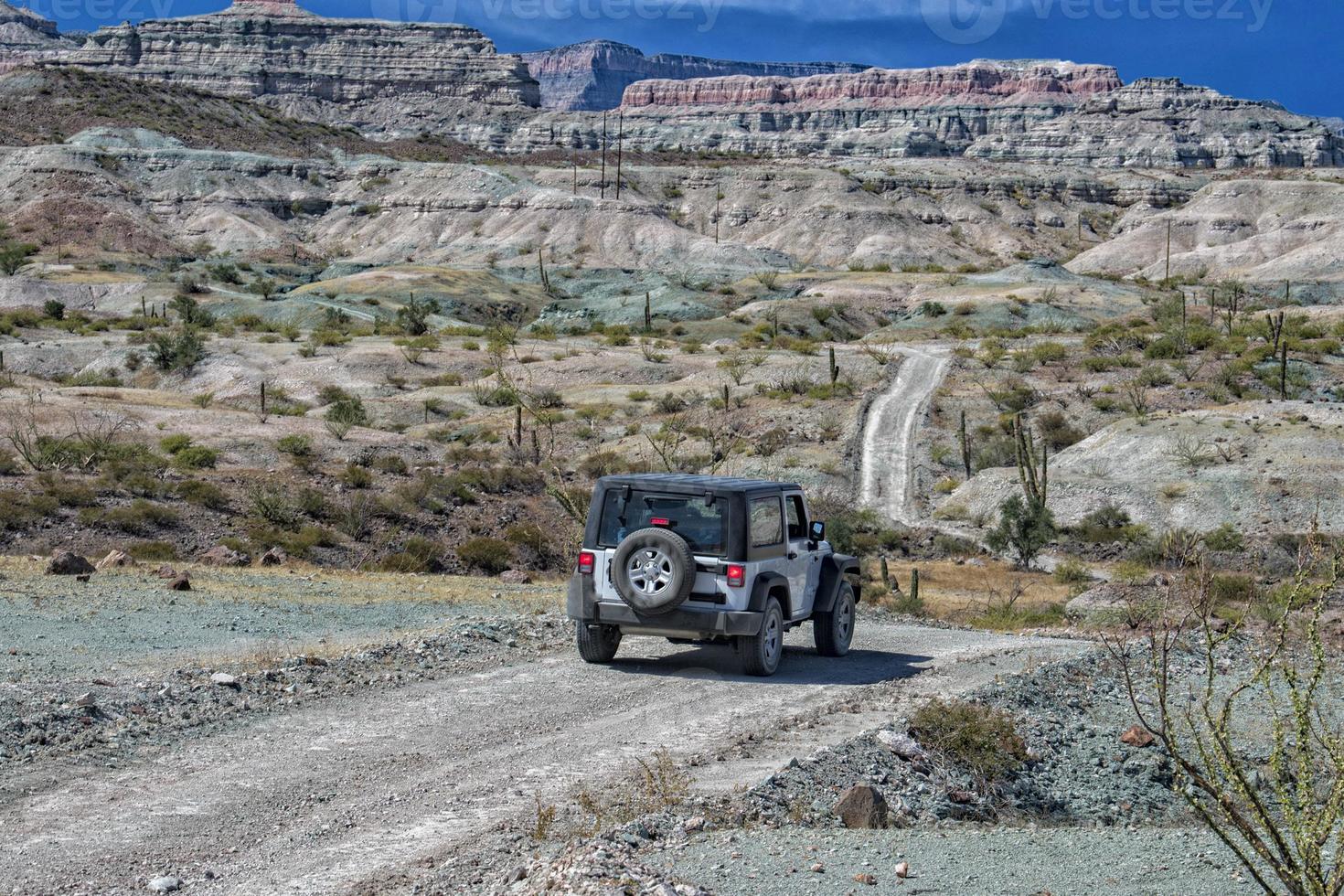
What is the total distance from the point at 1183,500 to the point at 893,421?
1557cm

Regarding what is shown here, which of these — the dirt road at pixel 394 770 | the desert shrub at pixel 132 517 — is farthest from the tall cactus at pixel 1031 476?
the dirt road at pixel 394 770

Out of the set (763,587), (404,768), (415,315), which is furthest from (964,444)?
(404,768)

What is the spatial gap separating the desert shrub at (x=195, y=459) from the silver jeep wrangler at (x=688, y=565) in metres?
25.4

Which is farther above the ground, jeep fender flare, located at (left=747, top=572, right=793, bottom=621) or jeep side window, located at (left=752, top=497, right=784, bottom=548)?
jeep side window, located at (left=752, top=497, right=784, bottom=548)

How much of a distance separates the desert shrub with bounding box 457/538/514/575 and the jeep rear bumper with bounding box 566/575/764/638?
16783 mm

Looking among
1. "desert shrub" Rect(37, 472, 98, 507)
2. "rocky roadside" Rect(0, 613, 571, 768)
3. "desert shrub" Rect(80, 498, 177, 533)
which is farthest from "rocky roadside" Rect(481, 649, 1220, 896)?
"desert shrub" Rect(37, 472, 98, 507)

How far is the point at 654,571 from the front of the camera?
14.2m

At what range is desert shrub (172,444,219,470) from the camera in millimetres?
37969

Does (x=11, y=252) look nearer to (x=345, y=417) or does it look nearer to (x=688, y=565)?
(x=345, y=417)

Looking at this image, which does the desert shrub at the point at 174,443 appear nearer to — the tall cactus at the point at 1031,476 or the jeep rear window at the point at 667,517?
the tall cactus at the point at 1031,476

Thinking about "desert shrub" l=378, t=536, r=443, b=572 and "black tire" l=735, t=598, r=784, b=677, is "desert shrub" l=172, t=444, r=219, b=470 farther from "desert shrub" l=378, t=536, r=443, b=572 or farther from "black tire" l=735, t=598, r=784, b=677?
"black tire" l=735, t=598, r=784, b=677

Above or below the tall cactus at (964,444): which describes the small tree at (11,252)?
above

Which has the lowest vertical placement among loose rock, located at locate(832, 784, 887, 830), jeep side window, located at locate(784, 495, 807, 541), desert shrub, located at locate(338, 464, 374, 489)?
loose rock, located at locate(832, 784, 887, 830)

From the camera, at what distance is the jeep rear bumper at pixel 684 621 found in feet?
46.9
